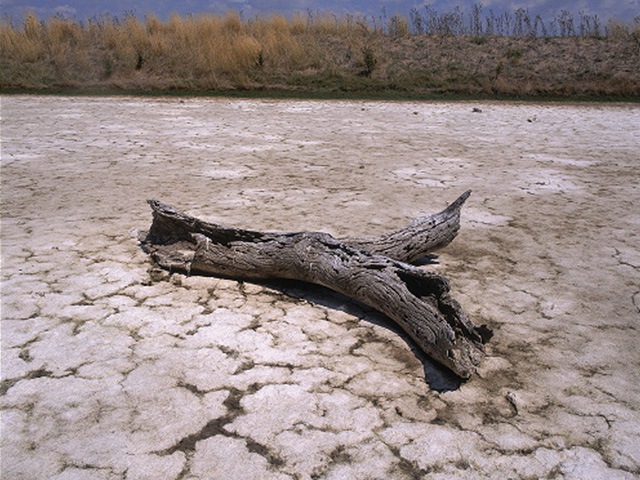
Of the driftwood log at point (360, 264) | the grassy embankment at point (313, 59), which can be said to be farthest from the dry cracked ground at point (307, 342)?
the grassy embankment at point (313, 59)

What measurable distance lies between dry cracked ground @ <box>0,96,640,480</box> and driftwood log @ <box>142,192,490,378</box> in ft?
0.26

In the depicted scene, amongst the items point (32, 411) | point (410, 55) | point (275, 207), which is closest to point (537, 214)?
point (275, 207)

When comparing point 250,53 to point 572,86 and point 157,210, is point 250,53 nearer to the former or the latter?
point 572,86

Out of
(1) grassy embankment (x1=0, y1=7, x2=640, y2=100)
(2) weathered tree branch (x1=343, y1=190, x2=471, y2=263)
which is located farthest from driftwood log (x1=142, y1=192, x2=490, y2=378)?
(1) grassy embankment (x1=0, y1=7, x2=640, y2=100)

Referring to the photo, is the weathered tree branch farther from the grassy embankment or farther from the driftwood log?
the grassy embankment

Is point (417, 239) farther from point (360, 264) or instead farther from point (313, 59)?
point (313, 59)

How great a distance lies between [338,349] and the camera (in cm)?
212

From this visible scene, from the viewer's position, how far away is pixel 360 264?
2363mm

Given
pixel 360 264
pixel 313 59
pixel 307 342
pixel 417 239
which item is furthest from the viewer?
pixel 313 59

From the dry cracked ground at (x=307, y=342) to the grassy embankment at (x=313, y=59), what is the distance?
7552 millimetres

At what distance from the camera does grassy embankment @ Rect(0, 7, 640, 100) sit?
464 inches

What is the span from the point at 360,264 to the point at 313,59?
11.4 m

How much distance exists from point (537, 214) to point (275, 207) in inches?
69.5

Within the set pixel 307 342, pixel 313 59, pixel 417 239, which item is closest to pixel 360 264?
pixel 307 342
